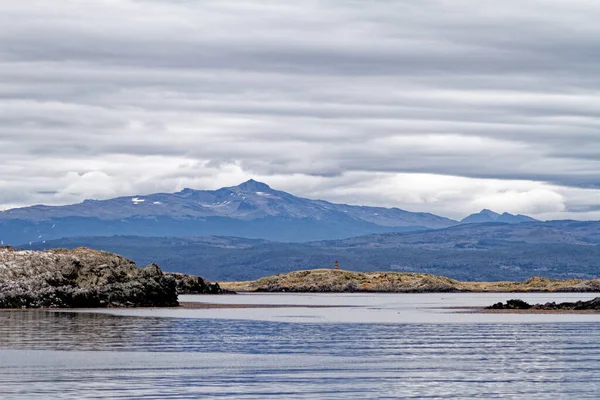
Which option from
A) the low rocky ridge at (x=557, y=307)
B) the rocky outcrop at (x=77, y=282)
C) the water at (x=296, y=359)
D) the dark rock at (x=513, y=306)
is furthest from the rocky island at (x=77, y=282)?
the low rocky ridge at (x=557, y=307)

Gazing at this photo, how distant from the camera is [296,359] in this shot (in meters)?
67.8

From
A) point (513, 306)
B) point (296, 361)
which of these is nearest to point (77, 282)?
point (513, 306)

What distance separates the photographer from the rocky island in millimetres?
139375

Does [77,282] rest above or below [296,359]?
above

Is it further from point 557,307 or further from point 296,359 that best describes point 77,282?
point 296,359

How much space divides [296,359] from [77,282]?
81187 millimetres

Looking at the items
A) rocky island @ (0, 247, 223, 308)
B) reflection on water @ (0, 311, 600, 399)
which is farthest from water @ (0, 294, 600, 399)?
rocky island @ (0, 247, 223, 308)

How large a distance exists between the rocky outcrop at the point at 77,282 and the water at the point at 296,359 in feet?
97.3

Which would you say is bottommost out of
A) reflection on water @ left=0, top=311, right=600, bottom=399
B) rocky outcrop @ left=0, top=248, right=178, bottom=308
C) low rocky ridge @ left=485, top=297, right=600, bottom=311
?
reflection on water @ left=0, top=311, right=600, bottom=399

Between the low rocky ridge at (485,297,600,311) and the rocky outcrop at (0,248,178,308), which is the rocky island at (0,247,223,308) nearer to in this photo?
the rocky outcrop at (0,248,178,308)

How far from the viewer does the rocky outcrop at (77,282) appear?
139375 mm

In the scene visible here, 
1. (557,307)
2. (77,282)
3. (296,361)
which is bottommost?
(296,361)

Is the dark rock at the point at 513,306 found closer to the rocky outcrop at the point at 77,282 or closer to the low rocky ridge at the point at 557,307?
the low rocky ridge at the point at 557,307

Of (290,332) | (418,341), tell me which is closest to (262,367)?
(418,341)
